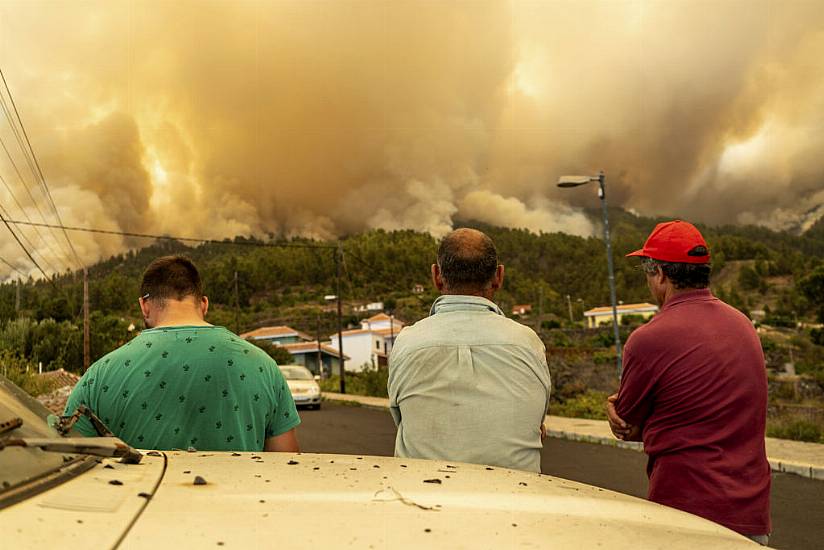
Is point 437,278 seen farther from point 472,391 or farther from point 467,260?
point 472,391

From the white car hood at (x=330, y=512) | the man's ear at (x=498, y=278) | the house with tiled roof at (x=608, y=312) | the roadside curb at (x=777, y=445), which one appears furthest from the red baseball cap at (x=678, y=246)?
the house with tiled roof at (x=608, y=312)

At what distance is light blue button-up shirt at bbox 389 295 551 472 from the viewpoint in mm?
2514

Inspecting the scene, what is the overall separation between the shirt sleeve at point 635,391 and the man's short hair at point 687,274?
335 mm

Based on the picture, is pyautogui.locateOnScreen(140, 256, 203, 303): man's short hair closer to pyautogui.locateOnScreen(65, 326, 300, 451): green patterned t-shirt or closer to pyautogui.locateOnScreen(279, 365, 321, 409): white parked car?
pyautogui.locateOnScreen(65, 326, 300, 451): green patterned t-shirt

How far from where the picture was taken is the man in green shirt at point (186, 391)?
2770mm

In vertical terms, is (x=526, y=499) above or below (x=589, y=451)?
above

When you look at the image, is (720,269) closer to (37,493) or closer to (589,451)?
(589,451)

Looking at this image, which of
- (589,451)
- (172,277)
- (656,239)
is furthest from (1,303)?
(656,239)

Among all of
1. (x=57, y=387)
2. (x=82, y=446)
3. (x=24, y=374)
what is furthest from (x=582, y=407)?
(x=82, y=446)

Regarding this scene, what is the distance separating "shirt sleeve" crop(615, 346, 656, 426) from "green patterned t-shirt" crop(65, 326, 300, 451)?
1.34 meters

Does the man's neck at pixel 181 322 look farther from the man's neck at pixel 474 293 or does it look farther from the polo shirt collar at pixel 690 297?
the polo shirt collar at pixel 690 297

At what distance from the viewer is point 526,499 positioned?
1.57 m

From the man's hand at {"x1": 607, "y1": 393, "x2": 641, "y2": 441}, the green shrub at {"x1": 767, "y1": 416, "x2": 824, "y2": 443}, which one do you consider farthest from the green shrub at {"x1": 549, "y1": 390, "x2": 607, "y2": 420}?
the man's hand at {"x1": 607, "y1": 393, "x2": 641, "y2": 441}

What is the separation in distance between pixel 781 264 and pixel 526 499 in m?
181
